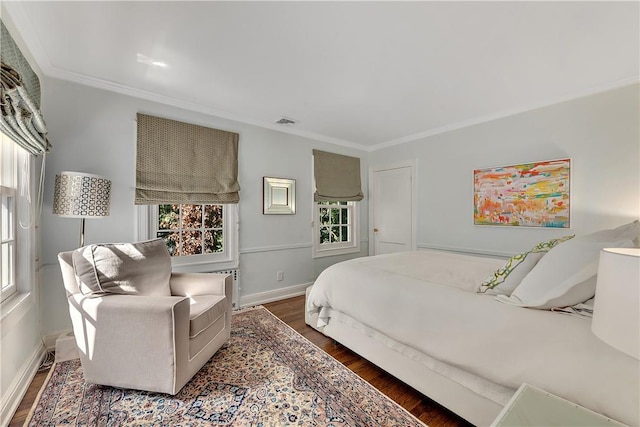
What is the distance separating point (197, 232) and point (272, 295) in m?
1.23

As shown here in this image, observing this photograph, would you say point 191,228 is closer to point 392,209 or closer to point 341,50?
point 341,50

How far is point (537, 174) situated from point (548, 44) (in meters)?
1.43

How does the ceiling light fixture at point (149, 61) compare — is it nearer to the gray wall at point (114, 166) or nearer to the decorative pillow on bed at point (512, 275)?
the gray wall at point (114, 166)

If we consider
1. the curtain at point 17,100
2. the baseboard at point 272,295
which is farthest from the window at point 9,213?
the baseboard at point 272,295

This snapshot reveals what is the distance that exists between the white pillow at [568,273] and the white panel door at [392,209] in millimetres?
2617

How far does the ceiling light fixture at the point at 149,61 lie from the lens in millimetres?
2031

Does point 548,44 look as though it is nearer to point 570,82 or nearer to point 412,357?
point 570,82

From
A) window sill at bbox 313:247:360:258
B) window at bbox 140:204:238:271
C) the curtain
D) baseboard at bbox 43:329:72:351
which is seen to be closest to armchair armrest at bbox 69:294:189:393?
baseboard at bbox 43:329:72:351

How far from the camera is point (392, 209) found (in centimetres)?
427

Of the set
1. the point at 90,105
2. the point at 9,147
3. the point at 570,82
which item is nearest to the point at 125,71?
the point at 90,105

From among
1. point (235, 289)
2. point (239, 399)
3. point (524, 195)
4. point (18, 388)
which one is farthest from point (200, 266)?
point (524, 195)

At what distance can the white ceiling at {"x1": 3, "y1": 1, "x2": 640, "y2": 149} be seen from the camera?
1568mm

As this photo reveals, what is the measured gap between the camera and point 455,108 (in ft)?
9.78

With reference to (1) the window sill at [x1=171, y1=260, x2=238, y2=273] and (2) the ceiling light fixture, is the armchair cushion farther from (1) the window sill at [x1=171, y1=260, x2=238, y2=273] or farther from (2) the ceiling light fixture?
(2) the ceiling light fixture
